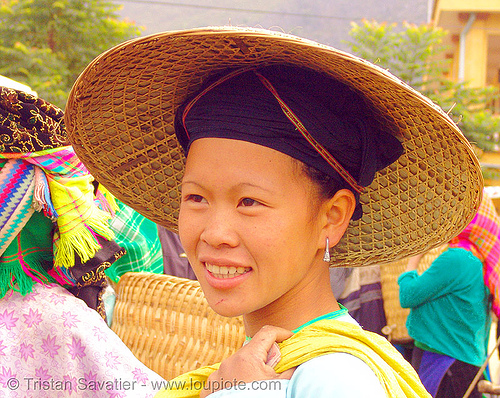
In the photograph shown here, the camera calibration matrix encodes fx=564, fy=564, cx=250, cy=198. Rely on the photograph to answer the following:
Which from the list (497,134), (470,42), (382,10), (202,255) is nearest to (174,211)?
(202,255)

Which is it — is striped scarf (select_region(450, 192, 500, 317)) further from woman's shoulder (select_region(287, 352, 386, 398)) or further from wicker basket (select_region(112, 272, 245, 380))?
woman's shoulder (select_region(287, 352, 386, 398))

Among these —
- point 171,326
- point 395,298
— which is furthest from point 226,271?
point 395,298

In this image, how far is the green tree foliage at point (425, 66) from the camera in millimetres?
11039

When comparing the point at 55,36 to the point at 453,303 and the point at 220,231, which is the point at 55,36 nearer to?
the point at 453,303

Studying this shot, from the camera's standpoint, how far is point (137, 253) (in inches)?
95.0

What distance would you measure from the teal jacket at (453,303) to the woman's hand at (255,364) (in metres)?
2.53

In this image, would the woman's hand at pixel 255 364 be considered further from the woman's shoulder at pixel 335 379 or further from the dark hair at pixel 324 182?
the dark hair at pixel 324 182

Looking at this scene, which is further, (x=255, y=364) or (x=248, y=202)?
(x=248, y=202)

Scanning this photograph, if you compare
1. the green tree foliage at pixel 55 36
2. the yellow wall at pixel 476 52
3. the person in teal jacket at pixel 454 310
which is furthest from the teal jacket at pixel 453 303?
the yellow wall at pixel 476 52

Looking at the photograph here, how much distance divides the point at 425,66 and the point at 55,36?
705cm

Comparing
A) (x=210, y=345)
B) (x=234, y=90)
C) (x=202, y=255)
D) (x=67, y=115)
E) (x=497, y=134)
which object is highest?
(x=234, y=90)

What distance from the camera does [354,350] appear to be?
1195 mm

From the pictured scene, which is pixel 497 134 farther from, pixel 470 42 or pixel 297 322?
pixel 297 322

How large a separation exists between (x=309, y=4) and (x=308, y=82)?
15016 millimetres
